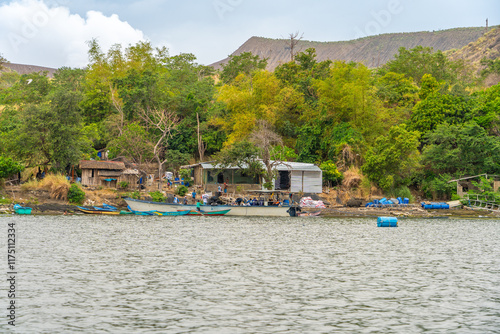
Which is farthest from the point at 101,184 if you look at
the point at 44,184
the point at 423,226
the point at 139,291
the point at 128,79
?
the point at 139,291

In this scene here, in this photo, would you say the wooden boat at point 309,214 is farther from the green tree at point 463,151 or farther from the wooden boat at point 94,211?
the wooden boat at point 94,211

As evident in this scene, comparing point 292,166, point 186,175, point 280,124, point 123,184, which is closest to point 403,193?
point 292,166

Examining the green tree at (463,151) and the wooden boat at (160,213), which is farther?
the green tree at (463,151)

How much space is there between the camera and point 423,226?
125 feet

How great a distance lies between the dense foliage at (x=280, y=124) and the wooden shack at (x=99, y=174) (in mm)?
1348

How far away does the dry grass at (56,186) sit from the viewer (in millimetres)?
45025

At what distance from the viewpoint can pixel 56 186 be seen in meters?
44.9

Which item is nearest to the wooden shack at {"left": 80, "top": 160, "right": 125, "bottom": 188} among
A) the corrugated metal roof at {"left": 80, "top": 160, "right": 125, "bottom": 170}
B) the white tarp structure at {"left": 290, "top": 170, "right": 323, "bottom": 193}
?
the corrugated metal roof at {"left": 80, "top": 160, "right": 125, "bottom": 170}

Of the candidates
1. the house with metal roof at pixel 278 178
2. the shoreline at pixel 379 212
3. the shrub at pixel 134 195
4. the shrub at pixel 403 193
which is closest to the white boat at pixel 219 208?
the shrub at pixel 134 195

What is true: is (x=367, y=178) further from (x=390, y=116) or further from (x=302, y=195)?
(x=390, y=116)

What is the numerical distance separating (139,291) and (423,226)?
92.8ft

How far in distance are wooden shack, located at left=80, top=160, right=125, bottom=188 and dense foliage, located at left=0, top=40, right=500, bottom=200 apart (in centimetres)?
135

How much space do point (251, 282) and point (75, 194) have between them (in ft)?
107

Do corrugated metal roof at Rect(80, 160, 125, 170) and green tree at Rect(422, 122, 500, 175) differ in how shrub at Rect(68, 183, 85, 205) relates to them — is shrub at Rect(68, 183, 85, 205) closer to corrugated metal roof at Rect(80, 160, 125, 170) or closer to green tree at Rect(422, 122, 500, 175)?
corrugated metal roof at Rect(80, 160, 125, 170)
